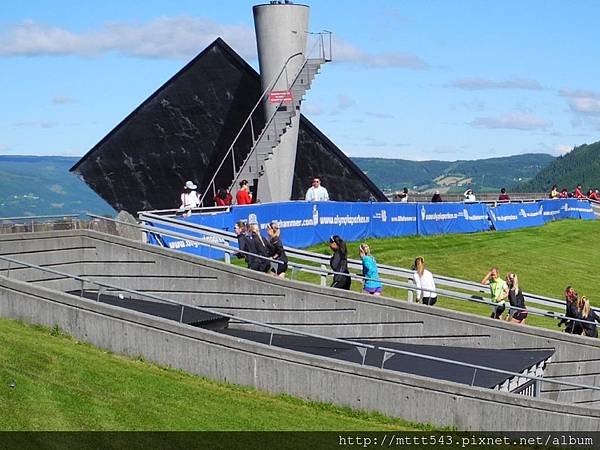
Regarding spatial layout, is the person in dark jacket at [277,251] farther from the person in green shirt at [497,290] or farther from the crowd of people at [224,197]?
the crowd of people at [224,197]

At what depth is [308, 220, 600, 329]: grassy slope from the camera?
109 feet

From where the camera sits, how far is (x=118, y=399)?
13.6m

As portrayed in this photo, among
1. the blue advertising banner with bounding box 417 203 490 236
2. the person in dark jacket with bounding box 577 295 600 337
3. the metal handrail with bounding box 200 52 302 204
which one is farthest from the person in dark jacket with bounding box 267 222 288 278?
the blue advertising banner with bounding box 417 203 490 236

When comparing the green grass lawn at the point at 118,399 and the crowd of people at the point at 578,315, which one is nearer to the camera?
the green grass lawn at the point at 118,399

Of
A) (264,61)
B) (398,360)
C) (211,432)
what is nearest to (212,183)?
(264,61)

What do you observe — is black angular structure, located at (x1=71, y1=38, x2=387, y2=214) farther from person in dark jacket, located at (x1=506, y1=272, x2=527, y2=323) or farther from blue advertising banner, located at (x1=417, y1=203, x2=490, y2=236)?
person in dark jacket, located at (x1=506, y1=272, x2=527, y2=323)

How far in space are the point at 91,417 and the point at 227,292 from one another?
30.6ft

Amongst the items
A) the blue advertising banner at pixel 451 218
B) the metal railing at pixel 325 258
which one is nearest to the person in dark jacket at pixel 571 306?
the metal railing at pixel 325 258

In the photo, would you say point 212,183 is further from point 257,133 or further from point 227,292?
point 227,292

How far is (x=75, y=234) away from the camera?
22.2 m

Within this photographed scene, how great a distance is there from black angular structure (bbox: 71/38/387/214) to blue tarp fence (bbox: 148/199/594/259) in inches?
168

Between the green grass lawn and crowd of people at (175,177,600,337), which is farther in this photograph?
crowd of people at (175,177,600,337)

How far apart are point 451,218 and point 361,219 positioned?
7853 millimetres

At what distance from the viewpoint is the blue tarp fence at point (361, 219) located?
90.7 ft
